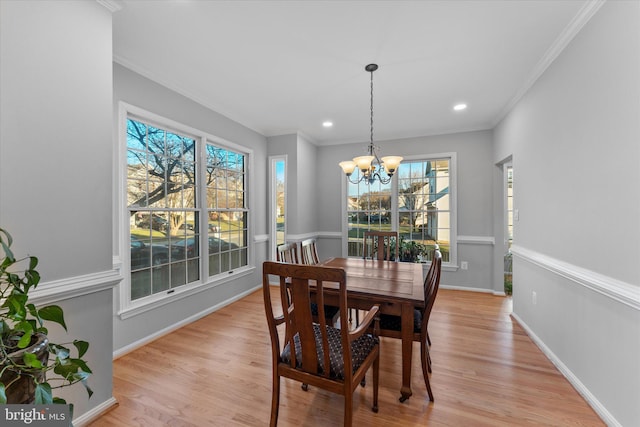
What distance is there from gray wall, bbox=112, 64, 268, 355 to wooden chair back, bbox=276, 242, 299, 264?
4.73ft

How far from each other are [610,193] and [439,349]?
1.81 metres

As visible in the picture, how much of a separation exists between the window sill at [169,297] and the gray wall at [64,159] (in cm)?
79

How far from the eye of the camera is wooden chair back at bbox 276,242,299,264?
2.39m

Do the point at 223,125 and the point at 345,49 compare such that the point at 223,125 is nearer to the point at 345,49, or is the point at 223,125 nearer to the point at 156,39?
the point at 156,39

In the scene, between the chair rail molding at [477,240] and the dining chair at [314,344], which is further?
the chair rail molding at [477,240]

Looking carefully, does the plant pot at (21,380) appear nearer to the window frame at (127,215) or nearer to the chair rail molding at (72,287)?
the chair rail molding at (72,287)

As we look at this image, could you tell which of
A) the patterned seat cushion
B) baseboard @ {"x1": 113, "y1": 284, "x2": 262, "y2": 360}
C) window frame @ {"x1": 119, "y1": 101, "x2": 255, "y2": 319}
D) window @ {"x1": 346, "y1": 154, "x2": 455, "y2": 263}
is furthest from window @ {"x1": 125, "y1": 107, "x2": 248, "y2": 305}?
window @ {"x1": 346, "y1": 154, "x2": 455, "y2": 263}

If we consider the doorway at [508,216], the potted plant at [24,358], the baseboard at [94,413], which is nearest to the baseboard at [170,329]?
the baseboard at [94,413]

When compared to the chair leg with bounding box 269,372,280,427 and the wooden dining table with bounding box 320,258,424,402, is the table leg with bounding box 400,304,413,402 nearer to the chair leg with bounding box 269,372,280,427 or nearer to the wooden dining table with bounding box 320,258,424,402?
the wooden dining table with bounding box 320,258,424,402

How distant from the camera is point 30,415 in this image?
2.80ft

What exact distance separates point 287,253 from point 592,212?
2352 mm

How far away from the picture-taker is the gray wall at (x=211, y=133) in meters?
2.42

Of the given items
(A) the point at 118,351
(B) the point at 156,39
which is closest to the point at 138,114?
(B) the point at 156,39

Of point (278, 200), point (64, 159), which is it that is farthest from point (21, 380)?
point (278, 200)
